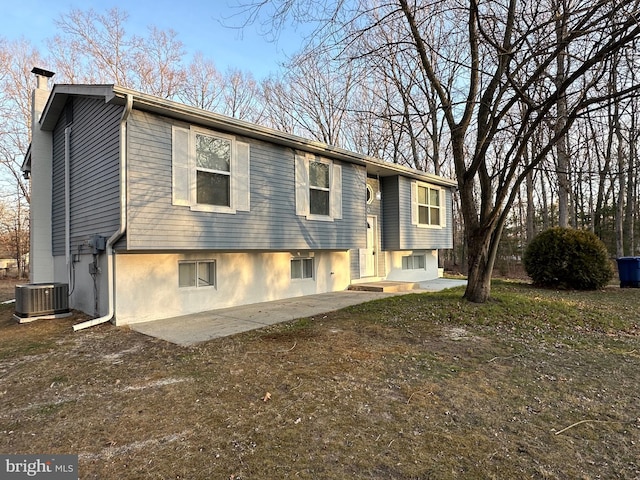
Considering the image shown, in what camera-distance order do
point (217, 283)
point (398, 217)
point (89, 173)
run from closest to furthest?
point (89, 173) → point (217, 283) → point (398, 217)

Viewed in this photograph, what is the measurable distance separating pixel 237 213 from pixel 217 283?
1682 mm

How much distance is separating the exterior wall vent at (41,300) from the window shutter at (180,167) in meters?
3.20

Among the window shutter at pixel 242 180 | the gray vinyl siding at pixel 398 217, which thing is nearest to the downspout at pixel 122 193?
the window shutter at pixel 242 180

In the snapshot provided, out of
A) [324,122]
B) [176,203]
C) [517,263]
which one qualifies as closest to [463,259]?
[517,263]

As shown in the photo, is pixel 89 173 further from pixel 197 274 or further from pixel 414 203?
pixel 414 203

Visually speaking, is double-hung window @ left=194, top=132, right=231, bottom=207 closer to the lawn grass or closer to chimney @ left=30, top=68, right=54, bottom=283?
the lawn grass

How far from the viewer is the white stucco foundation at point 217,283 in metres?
6.72

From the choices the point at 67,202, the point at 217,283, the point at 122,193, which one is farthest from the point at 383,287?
the point at 67,202

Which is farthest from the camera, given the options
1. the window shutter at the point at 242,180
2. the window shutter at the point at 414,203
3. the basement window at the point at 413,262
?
the basement window at the point at 413,262

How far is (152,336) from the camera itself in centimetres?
568

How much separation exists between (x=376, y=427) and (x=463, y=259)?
904 inches

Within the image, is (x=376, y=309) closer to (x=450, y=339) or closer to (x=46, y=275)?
(x=450, y=339)

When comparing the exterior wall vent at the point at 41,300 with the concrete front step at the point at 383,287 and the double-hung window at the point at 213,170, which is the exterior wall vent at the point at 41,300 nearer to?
the double-hung window at the point at 213,170

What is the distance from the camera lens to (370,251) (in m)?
12.2
